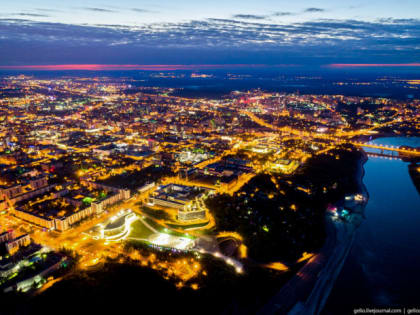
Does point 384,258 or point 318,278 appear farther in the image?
point 384,258

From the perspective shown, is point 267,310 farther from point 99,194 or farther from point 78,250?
point 99,194

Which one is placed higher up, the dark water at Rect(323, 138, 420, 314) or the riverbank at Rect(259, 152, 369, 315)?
the riverbank at Rect(259, 152, 369, 315)

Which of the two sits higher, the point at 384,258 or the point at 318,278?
the point at 318,278

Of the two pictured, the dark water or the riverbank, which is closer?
the riverbank

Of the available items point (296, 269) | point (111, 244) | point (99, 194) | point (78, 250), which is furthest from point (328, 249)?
point (99, 194)
